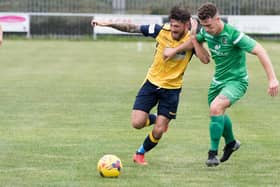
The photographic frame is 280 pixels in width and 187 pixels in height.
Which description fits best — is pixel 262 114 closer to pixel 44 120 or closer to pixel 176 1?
pixel 44 120

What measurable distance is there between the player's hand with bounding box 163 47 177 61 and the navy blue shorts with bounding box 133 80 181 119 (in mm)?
410

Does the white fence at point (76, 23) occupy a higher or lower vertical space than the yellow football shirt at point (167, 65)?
lower

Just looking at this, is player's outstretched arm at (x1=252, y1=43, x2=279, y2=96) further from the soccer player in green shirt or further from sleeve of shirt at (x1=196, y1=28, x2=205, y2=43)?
sleeve of shirt at (x1=196, y1=28, x2=205, y2=43)

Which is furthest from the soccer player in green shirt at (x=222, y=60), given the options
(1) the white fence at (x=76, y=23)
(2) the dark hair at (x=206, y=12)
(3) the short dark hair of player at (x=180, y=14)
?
(1) the white fence at (x=76, y=23)

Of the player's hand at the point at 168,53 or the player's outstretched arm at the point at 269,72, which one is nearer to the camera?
the player's outstretched arm at the point at 269,72

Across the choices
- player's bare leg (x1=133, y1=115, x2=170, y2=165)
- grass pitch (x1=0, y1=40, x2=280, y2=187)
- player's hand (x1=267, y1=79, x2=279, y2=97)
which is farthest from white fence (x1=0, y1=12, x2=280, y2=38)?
player's hand (x1=267, y1=79, x2=279, y2=97)

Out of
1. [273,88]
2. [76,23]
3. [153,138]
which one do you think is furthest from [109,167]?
[76,23]

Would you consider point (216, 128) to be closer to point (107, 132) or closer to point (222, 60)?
point (222, 60)

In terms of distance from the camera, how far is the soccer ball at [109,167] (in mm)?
8641

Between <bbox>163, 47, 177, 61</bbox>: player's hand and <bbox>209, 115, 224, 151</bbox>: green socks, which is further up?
<bbox>163, 47, 177, 61</bbox>: player's hand

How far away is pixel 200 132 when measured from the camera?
491 inches

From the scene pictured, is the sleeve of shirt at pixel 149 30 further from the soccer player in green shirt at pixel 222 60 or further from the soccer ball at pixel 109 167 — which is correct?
the soccer ball at pixel 109 167

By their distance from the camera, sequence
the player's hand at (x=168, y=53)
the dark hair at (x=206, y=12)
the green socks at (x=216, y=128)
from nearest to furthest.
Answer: the dark hair at (x=206, y=12)
the green socks at (x=216, y=128)
the player's hand at (x=168, y=53)

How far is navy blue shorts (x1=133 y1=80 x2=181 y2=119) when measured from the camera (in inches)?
388
